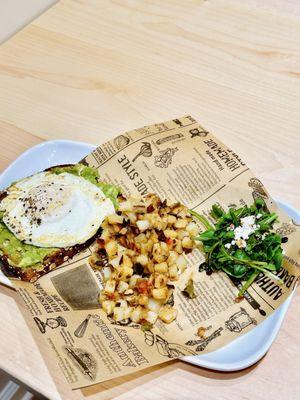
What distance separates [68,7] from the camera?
211 centimetres

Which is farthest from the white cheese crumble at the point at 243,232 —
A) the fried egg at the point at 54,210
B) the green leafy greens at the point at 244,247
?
the fried egg at the point at 54,210

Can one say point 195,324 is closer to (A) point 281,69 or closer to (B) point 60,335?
(B) point 60,335

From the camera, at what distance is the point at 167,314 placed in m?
1.21

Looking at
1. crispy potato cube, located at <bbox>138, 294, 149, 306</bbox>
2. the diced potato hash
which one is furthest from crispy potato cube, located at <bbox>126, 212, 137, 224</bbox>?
crispy potato cube, located at <bbox>138, 294, 149, 306</bbox>

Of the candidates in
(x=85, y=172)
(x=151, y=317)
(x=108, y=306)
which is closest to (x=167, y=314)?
(x=151, y=317)

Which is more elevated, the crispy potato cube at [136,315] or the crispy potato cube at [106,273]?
the crispy potato cube at [136,315]

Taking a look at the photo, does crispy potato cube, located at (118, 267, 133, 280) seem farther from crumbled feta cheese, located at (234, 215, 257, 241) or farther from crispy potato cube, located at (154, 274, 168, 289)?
crumbled feta cheese, located at (234, 215, 257, 241)

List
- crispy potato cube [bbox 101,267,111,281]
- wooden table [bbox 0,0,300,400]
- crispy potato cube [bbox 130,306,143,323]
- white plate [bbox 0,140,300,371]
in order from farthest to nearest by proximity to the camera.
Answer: wooden table [bbox 0,0,300,400]
crispy potato cube [bbox 101,267,111,281]
crispy potato cube [bbox 130,306,143,323]
white plate [bbox 0,140,300,371]

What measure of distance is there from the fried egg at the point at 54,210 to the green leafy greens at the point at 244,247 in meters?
0.29

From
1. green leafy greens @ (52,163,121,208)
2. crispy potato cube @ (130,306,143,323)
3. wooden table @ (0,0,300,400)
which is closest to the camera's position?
crispy potato cube @ (130,306,143,323)

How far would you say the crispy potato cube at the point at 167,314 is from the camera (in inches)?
47.5

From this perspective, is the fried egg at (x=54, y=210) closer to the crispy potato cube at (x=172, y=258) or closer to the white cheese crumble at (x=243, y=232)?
the crispy potato cube at (x=172, y=258)

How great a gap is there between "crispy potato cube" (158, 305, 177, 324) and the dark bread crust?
285mm

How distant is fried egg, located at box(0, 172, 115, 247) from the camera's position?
1382 millimetres
